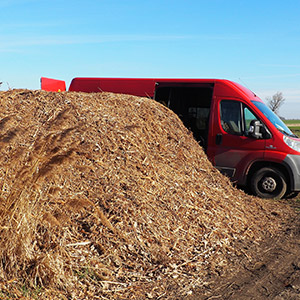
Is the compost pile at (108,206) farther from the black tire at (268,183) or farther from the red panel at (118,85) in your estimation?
the red panel at (118,85)

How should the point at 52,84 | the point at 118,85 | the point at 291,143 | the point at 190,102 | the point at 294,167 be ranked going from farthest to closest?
the point at 52,84
the point at 118,85
the point at 190,102
the point at 291,143
the point at 294,167

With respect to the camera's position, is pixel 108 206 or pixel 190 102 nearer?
pixel 108 206

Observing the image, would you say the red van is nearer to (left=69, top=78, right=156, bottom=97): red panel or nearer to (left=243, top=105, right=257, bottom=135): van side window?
(left=243, top=105, right=257, bottom=135): van side window

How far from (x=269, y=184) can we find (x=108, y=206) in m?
5.19

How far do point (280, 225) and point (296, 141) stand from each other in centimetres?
270

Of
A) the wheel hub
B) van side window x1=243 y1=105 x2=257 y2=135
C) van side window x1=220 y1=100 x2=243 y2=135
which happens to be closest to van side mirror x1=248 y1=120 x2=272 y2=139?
van side window x1=243 y1=105 x2=257 y2=135

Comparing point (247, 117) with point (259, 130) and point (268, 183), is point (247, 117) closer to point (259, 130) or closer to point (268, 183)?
point (259, 130)

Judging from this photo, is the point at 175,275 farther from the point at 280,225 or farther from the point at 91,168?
the point at 280,225

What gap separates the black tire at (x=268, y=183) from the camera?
358 inches

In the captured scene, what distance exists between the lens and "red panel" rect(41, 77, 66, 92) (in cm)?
1164

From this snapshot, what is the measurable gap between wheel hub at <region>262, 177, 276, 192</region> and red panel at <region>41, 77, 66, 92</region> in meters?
6.55

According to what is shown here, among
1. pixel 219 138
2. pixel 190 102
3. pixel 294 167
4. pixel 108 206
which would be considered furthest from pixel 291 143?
pixel 108 206

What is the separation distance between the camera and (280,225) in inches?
283

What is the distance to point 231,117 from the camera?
9.36 m
